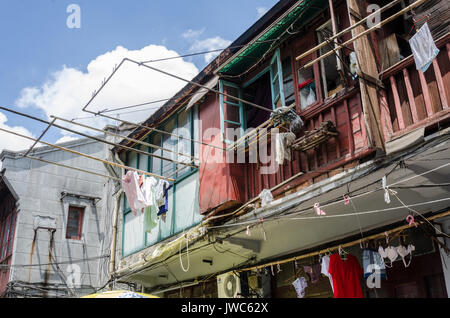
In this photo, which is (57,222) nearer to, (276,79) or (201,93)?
(201,93)

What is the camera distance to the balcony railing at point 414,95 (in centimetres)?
714

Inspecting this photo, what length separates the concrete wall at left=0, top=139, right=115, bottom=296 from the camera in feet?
63.6

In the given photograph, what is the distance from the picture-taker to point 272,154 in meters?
10.5

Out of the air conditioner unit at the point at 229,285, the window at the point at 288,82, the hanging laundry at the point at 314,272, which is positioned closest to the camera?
the hanging laundry at the point at 314,272

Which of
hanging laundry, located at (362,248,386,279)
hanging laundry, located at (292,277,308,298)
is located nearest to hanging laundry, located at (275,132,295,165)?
hanging laundry, located at (362,248,386,279)

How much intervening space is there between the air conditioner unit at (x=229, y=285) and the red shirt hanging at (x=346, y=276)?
3.10 meters

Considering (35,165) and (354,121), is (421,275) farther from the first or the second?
(35,165)

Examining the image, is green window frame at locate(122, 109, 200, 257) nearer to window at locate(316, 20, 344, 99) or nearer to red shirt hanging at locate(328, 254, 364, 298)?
red shirt hanging at locate(328, 254, 364, 298)

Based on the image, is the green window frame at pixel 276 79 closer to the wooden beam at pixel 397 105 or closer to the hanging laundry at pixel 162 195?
the wooden beam at pixel 397 105

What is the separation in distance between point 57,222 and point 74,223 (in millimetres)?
926

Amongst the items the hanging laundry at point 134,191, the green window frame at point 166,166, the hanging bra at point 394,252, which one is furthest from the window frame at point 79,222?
the hanging bra at point 394,252

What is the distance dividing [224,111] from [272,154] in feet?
6.92

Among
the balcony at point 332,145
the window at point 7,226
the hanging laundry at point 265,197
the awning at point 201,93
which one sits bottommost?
the hanging laundry at point 265,197
